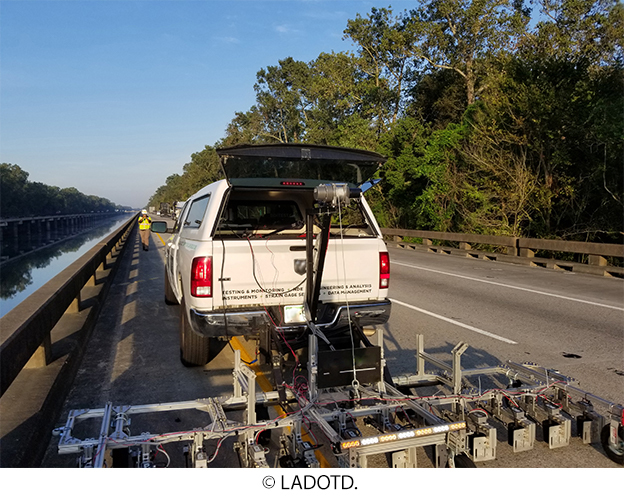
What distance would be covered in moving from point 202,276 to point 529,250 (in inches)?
592

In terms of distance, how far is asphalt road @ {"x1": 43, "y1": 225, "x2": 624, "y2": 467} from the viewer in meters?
4.56

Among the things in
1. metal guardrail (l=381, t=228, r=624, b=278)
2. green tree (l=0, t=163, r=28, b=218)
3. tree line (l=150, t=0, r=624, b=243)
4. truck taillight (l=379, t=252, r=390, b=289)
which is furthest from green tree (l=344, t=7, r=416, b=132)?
green tree (l=0, t=163, r=28, b=218)

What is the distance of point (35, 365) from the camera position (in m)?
5.17

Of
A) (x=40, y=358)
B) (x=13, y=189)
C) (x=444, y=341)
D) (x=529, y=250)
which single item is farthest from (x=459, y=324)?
(x=13, y=189)

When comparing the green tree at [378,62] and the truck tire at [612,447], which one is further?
the green tree at [378,62]

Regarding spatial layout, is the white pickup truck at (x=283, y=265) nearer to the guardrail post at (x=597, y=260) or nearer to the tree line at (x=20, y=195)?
the guardrail post at (x=597, y=260)

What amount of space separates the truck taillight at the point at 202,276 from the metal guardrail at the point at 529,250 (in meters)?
12.7

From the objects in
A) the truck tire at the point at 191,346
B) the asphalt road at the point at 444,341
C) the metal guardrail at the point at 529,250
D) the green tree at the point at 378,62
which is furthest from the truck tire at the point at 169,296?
the green tree at the point at 378,62

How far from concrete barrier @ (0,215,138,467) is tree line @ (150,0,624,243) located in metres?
2.40

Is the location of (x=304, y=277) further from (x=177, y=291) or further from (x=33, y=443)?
(x=33, y=443)

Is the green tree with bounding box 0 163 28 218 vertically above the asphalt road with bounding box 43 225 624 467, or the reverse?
the green tree with bounding box 0 163 28 218

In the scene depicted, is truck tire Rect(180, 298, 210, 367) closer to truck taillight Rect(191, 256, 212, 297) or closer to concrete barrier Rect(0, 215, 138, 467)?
truck taillight Rect(191, 256, 212, 297)

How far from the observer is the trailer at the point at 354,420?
313 centimetres

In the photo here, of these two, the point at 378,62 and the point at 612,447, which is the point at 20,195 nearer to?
the point at 378,62
